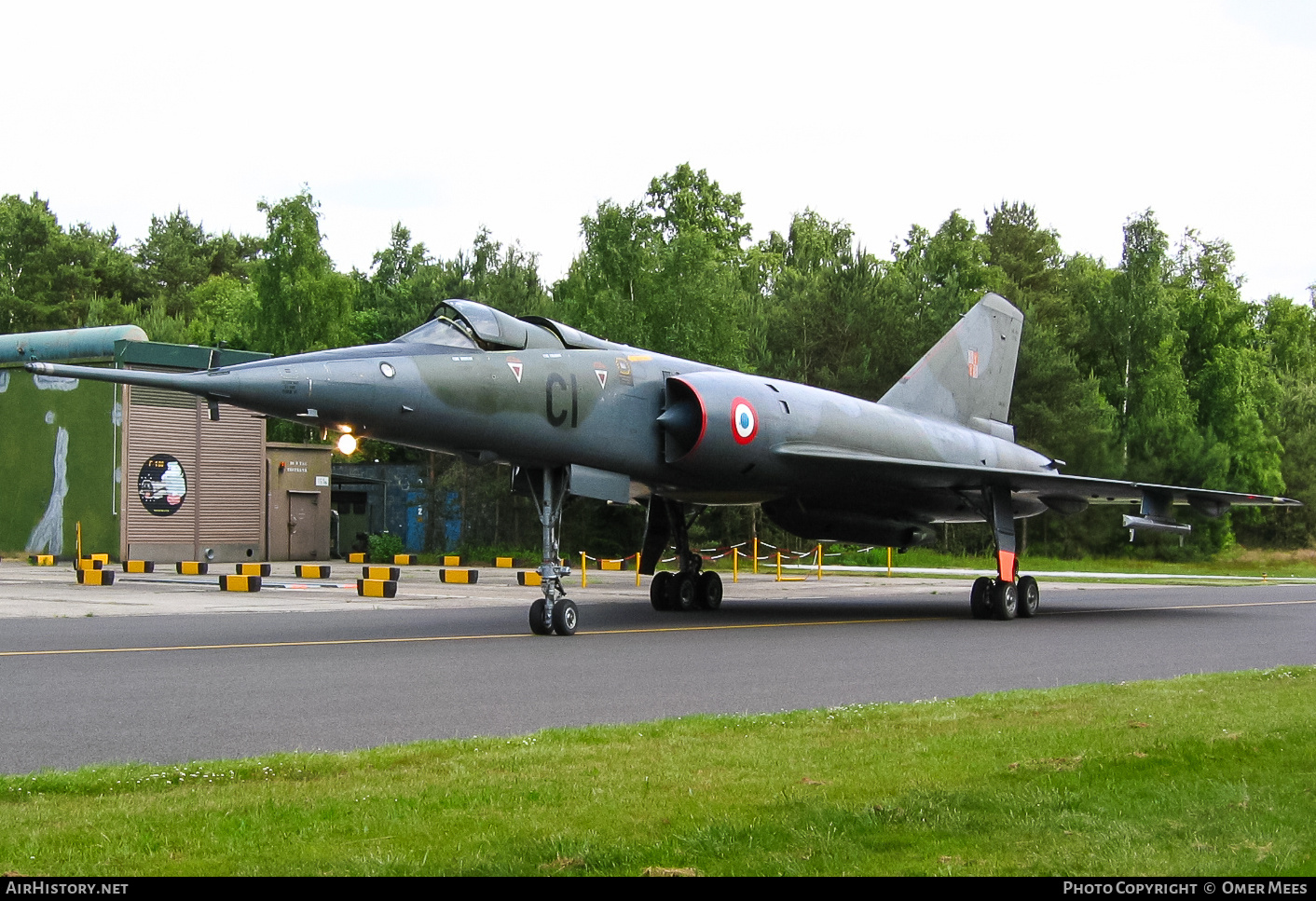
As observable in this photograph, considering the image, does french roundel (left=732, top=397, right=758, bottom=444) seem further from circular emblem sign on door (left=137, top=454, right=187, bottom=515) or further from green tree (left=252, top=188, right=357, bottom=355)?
green tree (left=252, top=188, right=357, bottom=355)

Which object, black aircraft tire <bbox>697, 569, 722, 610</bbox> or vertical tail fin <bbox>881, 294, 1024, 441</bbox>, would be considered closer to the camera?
black aircraft tire <bbox>697, 569, 722, 610</bbox>

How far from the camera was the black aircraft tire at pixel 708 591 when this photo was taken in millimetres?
16812

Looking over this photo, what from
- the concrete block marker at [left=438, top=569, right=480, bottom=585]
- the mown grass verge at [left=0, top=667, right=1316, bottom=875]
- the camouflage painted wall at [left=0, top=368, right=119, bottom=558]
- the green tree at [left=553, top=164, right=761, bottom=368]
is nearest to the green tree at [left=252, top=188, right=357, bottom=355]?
the green tree at [left=553, top=164, right=761, bottom=368]

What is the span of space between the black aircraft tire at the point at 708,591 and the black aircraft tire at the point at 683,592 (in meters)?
0.10

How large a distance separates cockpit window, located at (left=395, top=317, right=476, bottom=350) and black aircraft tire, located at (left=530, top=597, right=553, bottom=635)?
2692mm

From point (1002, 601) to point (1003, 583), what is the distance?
235mm

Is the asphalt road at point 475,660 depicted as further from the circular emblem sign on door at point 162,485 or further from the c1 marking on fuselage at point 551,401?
the circular emblem sign on door at point 162,485

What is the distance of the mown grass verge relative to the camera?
3787mm

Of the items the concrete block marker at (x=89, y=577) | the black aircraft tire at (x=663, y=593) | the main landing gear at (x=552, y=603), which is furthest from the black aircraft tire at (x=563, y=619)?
the concrete block marker at (x=89, y=577)

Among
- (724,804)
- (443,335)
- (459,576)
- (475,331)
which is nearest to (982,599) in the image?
(475,331)

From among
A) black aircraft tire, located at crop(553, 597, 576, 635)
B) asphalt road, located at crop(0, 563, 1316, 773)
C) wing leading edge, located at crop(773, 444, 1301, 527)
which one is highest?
wing leading edge, located at crop(773, 444, 1301, 527)

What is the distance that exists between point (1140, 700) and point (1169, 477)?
3507 centimetres

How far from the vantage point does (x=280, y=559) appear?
108 ft

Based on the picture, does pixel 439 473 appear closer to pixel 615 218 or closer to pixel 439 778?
pixel 615 218
